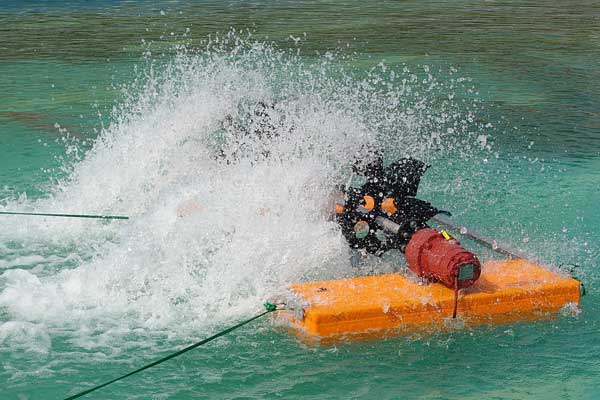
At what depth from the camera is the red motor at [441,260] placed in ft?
21.0

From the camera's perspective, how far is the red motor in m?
A: 6.39

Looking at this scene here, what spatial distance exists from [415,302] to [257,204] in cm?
198

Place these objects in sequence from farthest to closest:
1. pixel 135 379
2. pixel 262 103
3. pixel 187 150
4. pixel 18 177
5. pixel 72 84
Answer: pixel 72 84, pixel 18 177, pixel 187 150, pixel 262 103, pixel 135 379

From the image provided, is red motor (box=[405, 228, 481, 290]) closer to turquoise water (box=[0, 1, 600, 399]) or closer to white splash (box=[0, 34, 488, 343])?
turquoise water (box=[0, 1, 600, 399])

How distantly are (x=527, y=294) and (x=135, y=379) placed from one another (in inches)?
106

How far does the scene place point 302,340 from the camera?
6.41 m

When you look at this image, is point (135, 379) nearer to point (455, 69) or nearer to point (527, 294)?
point (527, 294)

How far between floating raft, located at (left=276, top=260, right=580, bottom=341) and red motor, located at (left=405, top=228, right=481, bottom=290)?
0.13 metres

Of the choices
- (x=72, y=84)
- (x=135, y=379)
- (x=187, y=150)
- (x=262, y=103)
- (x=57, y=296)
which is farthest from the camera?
(x=72, y=84)

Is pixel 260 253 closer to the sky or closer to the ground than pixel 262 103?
closer to the ground

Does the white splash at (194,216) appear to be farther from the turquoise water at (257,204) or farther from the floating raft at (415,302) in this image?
the floating raft at (415,302)

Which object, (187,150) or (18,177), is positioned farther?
(18,177)

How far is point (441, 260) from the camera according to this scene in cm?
646

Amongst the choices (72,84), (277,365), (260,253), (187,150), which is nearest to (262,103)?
(187,150)
